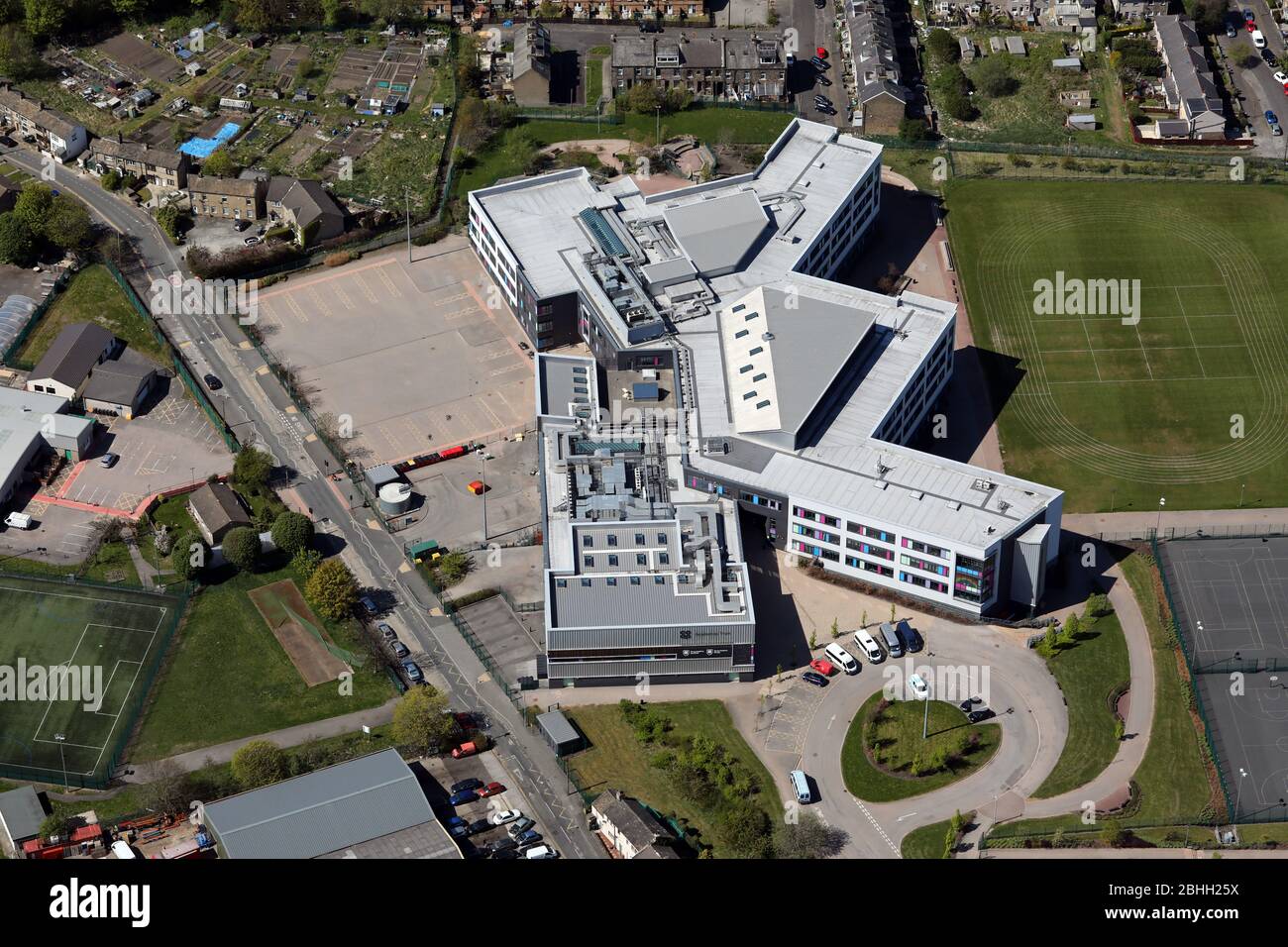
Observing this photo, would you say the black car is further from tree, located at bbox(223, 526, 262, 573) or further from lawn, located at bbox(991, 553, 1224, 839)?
tree, located at bbox(223, 526, 262, 573)

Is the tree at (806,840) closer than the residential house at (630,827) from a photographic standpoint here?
No

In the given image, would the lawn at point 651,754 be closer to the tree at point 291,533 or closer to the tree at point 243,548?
the tree at point 291,533

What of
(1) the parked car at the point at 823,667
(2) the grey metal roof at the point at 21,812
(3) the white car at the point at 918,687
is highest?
(1) the parked car at the point at 823,667

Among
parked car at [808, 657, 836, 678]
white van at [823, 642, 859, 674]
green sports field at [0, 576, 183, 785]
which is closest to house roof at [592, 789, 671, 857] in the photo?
parked car at [808, 657, 836, 678]

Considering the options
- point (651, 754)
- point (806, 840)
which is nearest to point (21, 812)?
point (651, 754)

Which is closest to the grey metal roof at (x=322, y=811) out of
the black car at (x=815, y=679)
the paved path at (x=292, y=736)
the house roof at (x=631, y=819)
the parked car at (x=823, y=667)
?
the paved path at (x=292, y=736)

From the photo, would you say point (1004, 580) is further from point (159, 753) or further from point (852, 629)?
point (159, 753)
